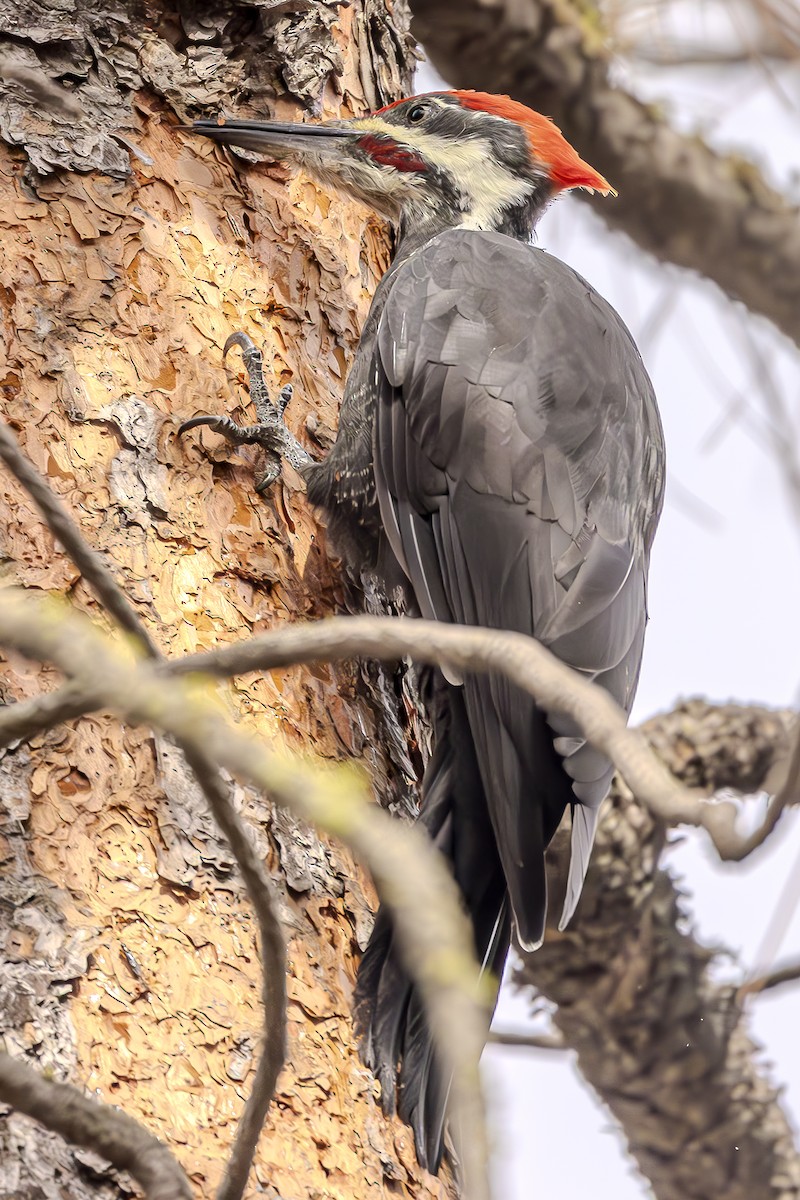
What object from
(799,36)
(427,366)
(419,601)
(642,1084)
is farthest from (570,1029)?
(799,36)

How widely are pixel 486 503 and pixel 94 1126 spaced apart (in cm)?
127

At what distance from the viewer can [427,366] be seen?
7.43 feet

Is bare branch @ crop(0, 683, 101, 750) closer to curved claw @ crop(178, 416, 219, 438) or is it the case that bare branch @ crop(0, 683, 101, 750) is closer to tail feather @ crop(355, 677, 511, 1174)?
tail feather @ crop(355, 677, 511, 1174)

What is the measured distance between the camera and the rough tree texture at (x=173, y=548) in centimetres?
146

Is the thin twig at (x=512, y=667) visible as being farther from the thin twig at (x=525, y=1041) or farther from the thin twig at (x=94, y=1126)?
the thin twig at (x=525, y=1041)

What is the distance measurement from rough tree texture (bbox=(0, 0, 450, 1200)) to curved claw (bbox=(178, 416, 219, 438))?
14mm

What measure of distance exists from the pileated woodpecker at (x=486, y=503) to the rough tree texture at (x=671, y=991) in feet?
2.09

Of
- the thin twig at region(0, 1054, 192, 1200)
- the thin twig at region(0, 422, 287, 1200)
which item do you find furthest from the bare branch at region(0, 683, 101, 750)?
the thin twig at region(0, 1054, 192, 1200)

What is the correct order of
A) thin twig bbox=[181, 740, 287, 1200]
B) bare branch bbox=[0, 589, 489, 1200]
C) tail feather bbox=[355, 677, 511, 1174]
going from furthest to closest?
1. tail feather bbox=[355, 677, 511, 1174]
2. thin twig bbox=[181, 740, 287, 1200]
3. bare branch bbox=[0, 589, 489, 1200]

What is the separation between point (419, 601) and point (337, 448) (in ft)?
1.23

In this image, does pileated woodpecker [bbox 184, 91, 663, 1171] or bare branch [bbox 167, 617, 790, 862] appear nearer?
bare branch [bbox 167, 617, 790, 862]

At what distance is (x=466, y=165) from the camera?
2885mm

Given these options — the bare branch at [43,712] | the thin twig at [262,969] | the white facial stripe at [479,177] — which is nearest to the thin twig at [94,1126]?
the thin twig at [262,969]

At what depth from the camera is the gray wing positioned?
1.89 metres
